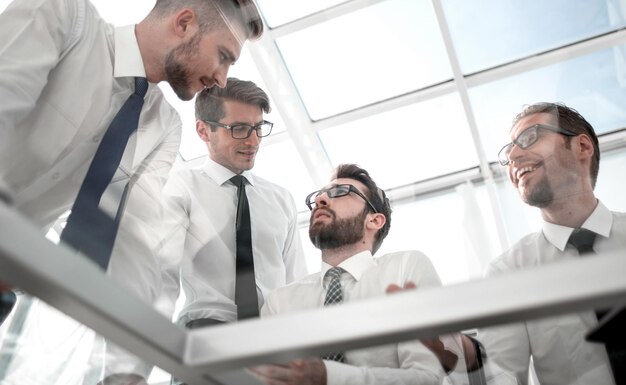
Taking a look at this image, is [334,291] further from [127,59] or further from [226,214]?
[127,59]

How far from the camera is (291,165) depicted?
1366 mm

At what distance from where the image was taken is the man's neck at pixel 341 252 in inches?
47.9

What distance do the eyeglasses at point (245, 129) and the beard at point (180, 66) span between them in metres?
0.11

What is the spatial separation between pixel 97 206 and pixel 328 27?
4.04 feet

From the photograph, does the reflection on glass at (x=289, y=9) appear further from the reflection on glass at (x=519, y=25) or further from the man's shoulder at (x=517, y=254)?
the man's shoulder at (x=517, y=254)

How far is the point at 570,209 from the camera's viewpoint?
104 cm

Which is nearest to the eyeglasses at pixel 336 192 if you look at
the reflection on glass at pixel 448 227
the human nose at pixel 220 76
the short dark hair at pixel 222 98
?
the reflection on glass at pixel 448 227

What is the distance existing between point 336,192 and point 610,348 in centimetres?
66

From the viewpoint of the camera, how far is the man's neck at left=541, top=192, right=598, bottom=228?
103 cm

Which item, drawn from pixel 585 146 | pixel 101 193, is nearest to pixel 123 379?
pixel 101 193

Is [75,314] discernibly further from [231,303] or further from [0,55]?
[0,55]

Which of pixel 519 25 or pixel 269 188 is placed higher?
pixel 519 25

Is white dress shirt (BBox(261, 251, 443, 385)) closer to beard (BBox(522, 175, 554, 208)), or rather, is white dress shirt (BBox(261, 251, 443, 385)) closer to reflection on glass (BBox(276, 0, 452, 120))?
beard (BBox(522, 175, 554, 208))

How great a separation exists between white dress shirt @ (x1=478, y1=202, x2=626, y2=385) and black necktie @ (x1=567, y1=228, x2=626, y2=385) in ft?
0.03
